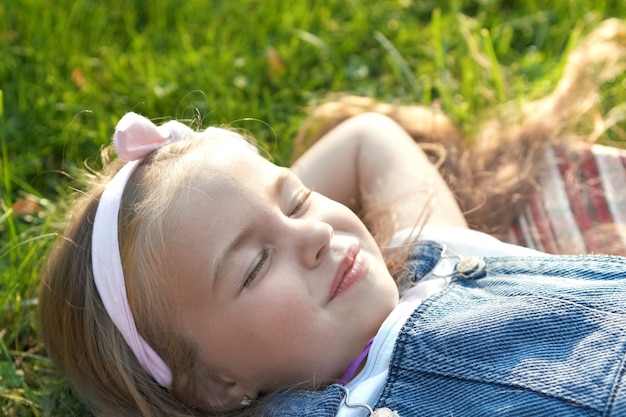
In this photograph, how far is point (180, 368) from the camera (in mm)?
1889

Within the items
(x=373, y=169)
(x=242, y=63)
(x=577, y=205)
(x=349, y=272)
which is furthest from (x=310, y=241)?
(x=242, y=63)

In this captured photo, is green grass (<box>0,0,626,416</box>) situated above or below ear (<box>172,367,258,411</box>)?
above

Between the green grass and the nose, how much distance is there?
39.0 inches

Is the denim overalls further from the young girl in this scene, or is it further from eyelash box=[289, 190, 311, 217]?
eyelash box=[289, 190, 311, 217]

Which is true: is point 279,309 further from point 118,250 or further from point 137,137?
point 137,137

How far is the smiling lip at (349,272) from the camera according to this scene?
1798 mm

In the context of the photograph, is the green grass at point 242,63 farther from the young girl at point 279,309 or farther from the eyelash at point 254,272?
the eyelash at point 254,272

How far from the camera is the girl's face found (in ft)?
5.71

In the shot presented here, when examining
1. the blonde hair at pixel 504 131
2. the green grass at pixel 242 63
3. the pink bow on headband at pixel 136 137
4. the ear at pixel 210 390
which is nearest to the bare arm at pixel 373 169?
the blonde hair at pixel 504 131

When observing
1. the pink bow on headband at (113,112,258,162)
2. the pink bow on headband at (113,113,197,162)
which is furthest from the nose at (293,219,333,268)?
the pink bow on headband at (113,113,197,162)

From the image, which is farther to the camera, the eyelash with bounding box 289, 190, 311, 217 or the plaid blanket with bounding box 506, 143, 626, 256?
the plaid blanket with bounding box 506, 143, 626, 256

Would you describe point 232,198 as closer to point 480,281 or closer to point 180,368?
point 180,368

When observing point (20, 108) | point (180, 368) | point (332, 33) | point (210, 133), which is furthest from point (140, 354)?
point (332, 33)

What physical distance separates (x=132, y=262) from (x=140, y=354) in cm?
23
